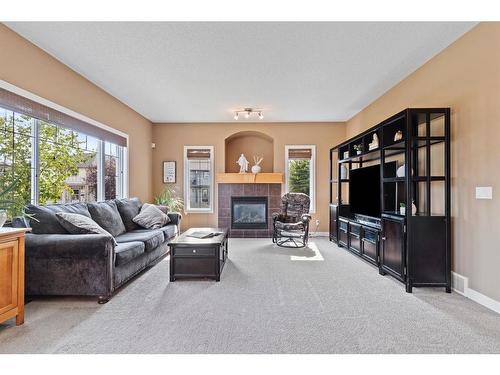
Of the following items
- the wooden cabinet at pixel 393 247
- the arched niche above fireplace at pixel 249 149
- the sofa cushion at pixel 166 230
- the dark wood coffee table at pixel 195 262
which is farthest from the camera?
the arched niche above fireplace at pixel 249 149

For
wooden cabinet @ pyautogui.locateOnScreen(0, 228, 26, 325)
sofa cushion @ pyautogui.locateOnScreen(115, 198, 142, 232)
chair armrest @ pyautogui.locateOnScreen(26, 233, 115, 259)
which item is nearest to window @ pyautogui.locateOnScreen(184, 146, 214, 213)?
sofa cushion @ pyautogui.locateOnScreen(115, 198, 142, 232)

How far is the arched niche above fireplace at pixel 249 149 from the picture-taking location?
696 cm

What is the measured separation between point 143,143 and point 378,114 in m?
4.89

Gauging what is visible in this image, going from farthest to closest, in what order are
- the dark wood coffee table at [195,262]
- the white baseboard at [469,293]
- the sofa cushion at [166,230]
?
the sofa cushion at [166,230] → the dark wood coffee table at [195,262] → the white baseboard at [469,293]

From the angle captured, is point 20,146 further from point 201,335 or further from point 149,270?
point 201,335

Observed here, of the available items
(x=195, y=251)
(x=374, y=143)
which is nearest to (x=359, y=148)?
(x=374, y=143)

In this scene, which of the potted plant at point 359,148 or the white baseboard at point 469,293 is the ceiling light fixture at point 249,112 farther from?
the white baseboard at point 469,293

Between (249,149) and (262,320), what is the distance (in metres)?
5.17

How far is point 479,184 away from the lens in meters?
2.69

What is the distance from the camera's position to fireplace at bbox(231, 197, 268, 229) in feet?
21.2

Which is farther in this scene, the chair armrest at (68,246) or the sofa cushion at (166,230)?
the sofa cushion at (166,230)

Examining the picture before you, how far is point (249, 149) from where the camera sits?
23.0ft

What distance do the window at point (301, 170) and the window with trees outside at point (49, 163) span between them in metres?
3.82

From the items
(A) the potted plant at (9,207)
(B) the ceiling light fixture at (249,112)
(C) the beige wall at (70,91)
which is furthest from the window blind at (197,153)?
(A) the potted plant at (9,207)
